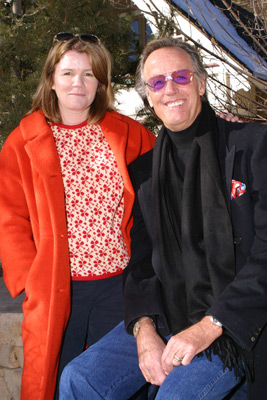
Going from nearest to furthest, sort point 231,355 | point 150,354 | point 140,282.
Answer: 1. point 231,355
2. point 150,354
3. point 140,282

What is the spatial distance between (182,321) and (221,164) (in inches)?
29.4

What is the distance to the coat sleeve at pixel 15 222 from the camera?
2.66 metres

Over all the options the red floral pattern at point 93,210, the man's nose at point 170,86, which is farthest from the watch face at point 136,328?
the man's nose at point 170,86

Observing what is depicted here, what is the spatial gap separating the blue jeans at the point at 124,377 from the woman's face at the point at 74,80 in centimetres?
126

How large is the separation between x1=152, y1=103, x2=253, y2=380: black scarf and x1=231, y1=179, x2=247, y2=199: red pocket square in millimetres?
59

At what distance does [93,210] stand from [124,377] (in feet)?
2.87

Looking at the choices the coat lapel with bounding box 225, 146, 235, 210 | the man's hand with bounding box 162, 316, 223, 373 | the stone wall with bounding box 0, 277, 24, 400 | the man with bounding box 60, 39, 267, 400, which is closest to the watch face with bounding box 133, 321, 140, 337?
the man with bounding box 60, 39, 267, 400

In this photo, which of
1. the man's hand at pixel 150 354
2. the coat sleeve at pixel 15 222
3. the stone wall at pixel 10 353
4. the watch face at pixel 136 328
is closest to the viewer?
the man's hand at pixel 150 354

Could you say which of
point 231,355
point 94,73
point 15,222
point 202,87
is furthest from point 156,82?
point 231,355

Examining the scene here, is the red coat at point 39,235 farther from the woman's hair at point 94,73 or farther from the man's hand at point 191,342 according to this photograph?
the man's hand at point 191,342

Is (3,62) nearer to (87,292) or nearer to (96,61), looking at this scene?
(96,61)

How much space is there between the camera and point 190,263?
2156mm

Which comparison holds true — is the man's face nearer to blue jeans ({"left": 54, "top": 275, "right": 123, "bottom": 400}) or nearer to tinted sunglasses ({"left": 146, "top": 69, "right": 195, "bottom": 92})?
tinted sunglasses ({"left": 146, "top": 69, "right": 195, "bottom": 92})

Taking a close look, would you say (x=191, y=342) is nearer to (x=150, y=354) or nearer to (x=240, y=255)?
(x=150, y=354)
